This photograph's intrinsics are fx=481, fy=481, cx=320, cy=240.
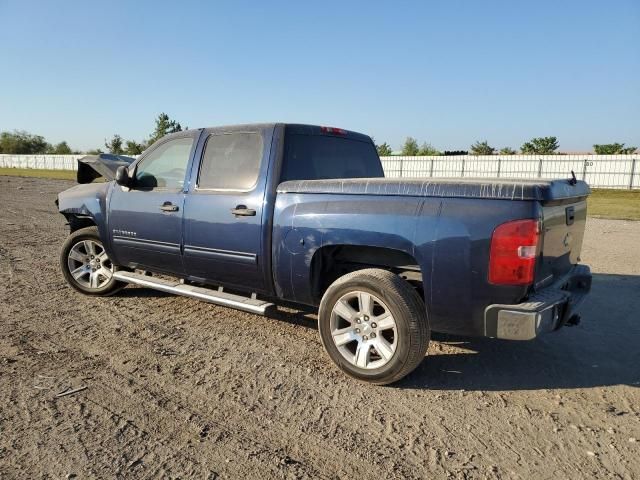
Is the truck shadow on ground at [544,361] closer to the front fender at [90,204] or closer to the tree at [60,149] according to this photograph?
the front fender at [90,204]

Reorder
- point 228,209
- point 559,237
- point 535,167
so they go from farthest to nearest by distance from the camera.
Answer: point 535,167, point 228,209, point 559,237

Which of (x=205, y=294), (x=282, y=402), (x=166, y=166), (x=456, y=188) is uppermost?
(x=166, y=166)

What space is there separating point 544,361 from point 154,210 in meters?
3.91

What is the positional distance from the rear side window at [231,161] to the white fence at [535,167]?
26484 millimetres

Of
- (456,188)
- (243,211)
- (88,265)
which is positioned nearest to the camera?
(456,188)

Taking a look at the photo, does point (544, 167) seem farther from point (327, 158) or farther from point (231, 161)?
point (231, 161)

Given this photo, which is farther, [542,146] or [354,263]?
[542,146]

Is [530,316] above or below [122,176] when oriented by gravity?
below

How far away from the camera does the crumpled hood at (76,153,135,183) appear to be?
222 inches

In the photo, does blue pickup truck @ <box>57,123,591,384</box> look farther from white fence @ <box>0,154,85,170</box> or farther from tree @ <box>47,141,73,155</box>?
tree @ <box>47,141,73,155</box>

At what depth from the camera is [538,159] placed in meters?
30.8

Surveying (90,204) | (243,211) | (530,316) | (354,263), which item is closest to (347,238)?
(354,263)

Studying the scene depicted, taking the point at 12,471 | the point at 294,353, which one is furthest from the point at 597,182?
the point at 12,471

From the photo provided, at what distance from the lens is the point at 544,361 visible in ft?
13.3
